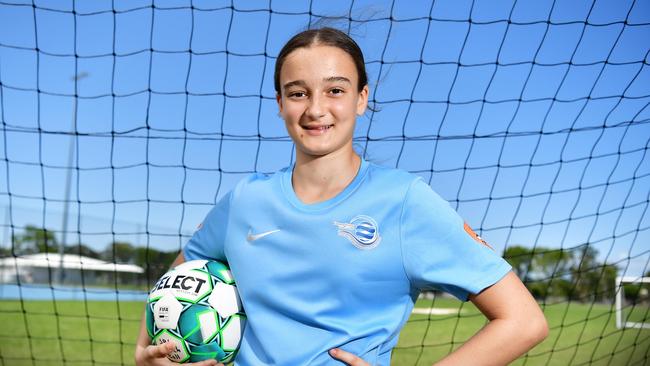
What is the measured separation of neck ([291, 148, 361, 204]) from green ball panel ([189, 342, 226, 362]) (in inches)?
16.8

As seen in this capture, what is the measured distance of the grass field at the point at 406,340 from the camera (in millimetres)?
5335

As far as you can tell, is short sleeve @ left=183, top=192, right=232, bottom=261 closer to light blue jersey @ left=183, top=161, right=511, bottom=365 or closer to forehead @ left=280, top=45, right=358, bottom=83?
light blue jersey @ left=183, top=161, right=511, bottom=365

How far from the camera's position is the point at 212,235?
1.75 m

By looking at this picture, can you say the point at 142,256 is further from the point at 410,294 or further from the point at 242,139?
the point at 410,294

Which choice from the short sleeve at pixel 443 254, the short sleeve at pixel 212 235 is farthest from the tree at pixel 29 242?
the short sleeve at pixel 443 254

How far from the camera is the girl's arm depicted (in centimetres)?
138

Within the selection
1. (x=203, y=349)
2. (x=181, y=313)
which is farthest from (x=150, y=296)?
(x=203, y=349)

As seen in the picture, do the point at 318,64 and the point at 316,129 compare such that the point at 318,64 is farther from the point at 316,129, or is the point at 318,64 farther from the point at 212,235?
the point at 212,235

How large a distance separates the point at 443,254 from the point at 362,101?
0.43 metres

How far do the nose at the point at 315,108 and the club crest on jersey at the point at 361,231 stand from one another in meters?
0.24

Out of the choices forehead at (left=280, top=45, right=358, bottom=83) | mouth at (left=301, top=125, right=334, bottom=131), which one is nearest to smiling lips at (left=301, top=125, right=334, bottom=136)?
mouth at (left=301, top=125, right=334, bottom=131)

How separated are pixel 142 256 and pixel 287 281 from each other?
609 inches

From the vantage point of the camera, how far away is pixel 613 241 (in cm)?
417

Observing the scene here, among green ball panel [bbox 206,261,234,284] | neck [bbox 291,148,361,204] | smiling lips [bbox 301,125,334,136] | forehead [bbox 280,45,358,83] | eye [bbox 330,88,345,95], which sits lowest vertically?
green ball panel [bbox 206,261,234,284]
